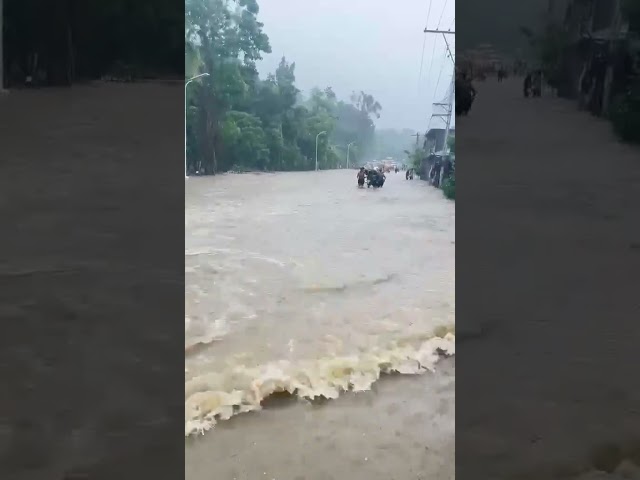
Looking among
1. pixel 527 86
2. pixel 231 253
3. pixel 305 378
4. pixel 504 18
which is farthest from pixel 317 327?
pixel 504 18

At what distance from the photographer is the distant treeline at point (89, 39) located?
1.37 meters

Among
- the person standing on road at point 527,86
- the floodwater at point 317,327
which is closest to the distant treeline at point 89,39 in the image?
the floodwater at point 317,327

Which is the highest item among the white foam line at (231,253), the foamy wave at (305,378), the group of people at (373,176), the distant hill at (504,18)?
the distant hill at (504,18)

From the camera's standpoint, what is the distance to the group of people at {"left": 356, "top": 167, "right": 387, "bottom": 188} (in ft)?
5.40

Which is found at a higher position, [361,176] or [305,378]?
[361,176]

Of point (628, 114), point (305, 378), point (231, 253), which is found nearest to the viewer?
point (628, 114)

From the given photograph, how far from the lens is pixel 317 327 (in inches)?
60.3

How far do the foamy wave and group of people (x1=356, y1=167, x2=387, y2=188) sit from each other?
1.54ft

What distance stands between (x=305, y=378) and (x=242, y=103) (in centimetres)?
80

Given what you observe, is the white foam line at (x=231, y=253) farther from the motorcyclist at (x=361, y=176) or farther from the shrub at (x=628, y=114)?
the shrub at (x=628, y=114)

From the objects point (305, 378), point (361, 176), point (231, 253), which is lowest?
point (305, 378)

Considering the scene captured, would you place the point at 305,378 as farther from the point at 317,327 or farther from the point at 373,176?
the point at 373,176

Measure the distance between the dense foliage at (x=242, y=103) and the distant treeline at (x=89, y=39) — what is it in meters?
0.18

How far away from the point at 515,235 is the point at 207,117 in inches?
35.8
